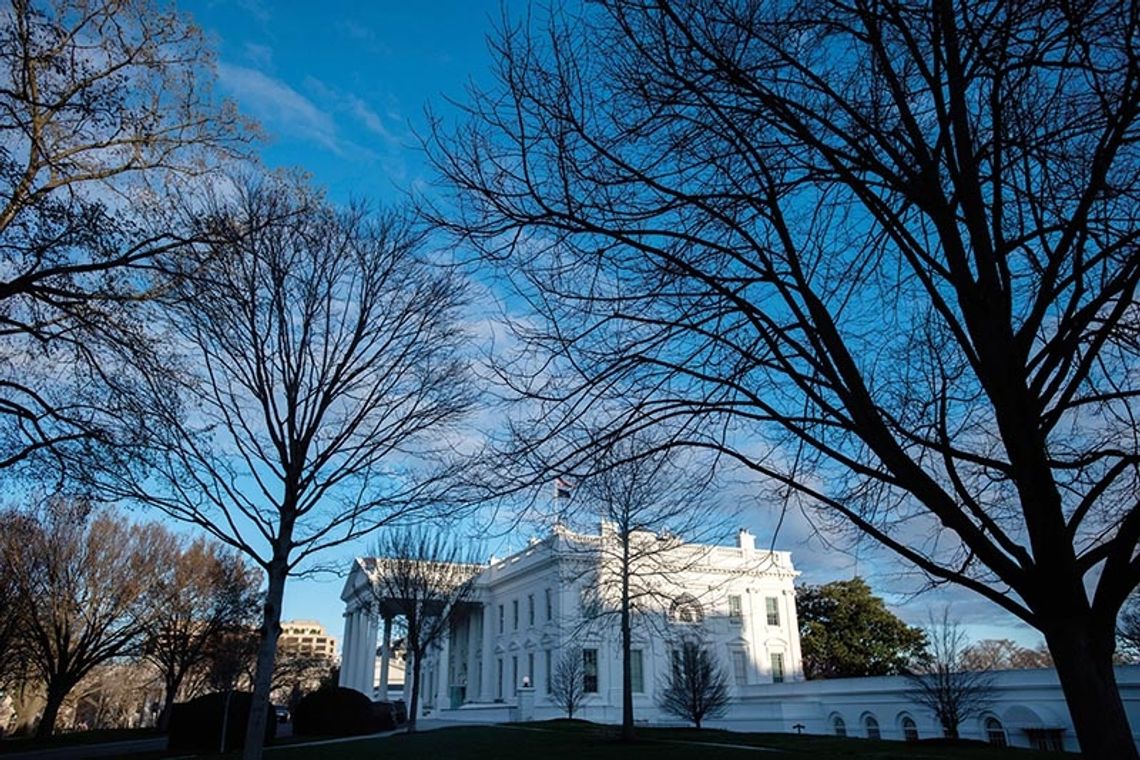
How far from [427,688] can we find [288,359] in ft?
190

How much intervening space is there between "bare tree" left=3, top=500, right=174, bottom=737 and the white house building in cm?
938

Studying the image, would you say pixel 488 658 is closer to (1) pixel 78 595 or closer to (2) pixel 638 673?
(2) pixel 638 673

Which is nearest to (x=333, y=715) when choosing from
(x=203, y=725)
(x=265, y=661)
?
(x=203, y=725)

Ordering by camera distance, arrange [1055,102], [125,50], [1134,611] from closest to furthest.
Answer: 1. [1055,102]
2. [125,50]
3. [1134,611]

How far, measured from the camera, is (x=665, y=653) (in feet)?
134

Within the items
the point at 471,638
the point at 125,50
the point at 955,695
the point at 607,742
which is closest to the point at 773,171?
the point at 125,50

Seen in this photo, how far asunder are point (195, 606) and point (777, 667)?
3262 cm

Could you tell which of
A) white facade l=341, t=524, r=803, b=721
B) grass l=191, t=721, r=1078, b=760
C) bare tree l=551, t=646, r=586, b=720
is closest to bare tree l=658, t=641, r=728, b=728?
white facade l=341, t=524, r=803, b=721

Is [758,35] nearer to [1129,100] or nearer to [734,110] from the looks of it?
[734,110]

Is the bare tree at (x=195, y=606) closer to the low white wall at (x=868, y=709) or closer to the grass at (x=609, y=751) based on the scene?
the low white wall at (x=868, y=709)

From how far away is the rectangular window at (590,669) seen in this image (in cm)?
3890

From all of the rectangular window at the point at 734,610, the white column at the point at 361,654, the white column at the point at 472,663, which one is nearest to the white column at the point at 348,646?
the white column at the point at 361,654

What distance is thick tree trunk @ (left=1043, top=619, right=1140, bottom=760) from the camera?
312 cm

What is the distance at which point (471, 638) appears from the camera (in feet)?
176
